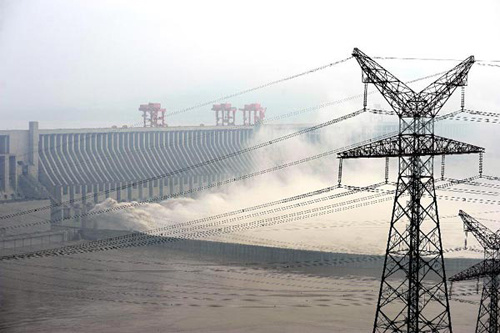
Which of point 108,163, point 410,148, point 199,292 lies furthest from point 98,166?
point 410,148

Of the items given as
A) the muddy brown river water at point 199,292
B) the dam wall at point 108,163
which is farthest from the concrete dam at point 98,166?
the muddy brown river water at point 199,292

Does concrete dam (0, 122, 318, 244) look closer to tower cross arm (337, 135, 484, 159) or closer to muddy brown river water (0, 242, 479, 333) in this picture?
muddy brown river water (0, 242, 479, 333)

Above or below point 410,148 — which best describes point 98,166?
above

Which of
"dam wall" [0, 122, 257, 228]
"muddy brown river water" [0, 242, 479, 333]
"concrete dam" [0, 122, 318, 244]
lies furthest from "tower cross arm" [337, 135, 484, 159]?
"dam wall" [0, 122, 257, 228]

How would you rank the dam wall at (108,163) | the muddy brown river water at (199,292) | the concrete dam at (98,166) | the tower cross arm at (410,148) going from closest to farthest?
the tower cross arm at (410,148) < the muddy brown river water at (199,292) < the concrete dam at (98,166) < the dam wall at (108,163)

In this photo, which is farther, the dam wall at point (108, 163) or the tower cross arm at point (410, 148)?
the dam wall at point (108, 163)

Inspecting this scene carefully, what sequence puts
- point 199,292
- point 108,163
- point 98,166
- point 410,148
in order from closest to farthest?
1. point 410,148
2. point 199,292
3. point 98,166
4. point 108,163

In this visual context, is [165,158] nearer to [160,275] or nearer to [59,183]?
[59,183]

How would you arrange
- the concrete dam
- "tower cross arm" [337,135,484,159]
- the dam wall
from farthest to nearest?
1. the dam wall
2. the concrete dam
3. "tower cross arm" [337,135,484,159]

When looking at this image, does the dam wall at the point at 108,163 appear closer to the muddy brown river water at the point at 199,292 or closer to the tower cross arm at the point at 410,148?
the muddy brown river water at the point at 199,292

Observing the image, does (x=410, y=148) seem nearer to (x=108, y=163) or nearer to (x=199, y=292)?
(x=199, y=292)

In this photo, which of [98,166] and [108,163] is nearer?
[98,166]
